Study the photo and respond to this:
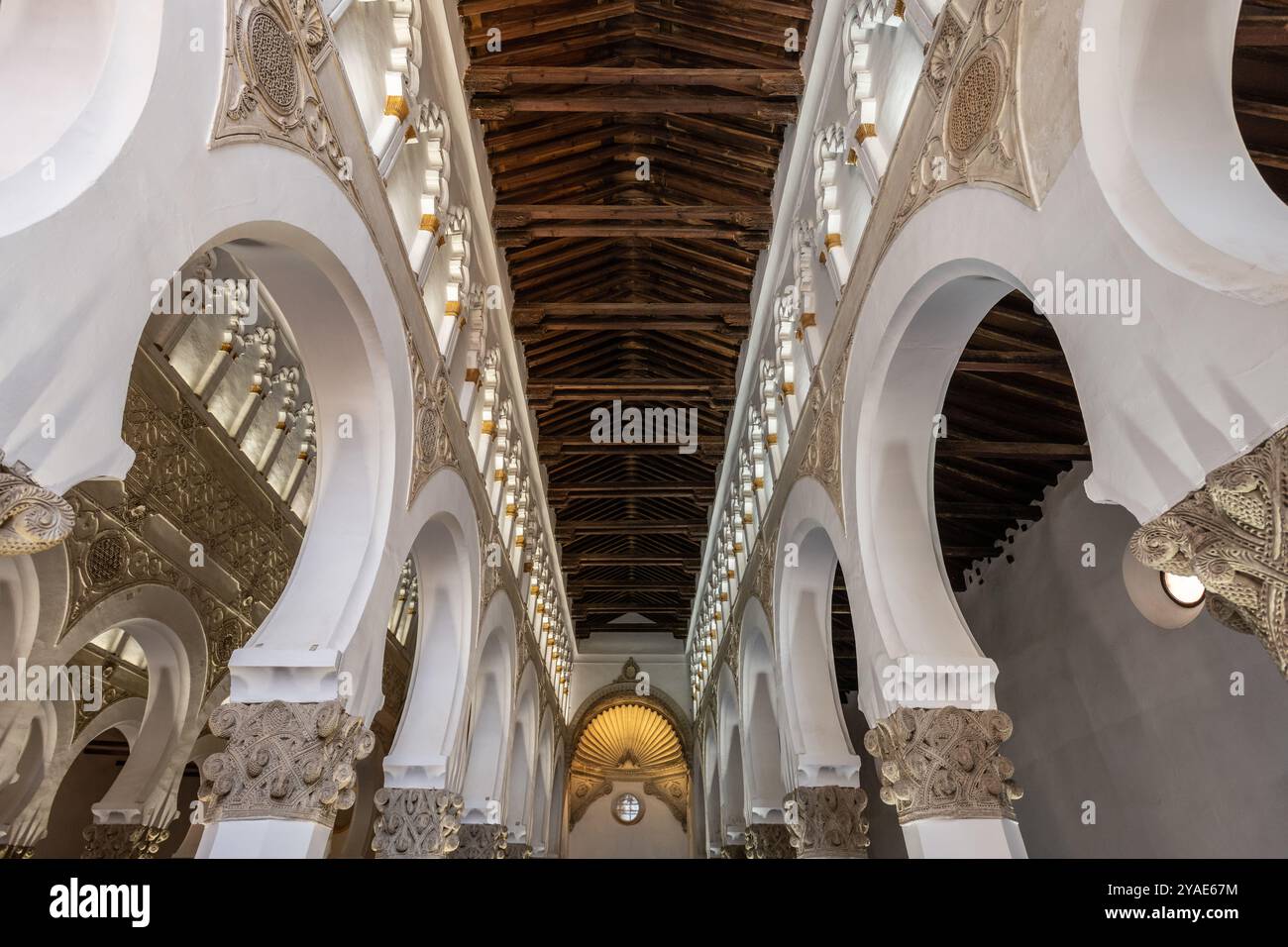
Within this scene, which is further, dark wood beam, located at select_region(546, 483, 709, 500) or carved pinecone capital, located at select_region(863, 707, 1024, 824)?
dark wood beam, located at select_region(546, 483, 709, 500)

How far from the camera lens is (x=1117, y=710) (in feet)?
27.9

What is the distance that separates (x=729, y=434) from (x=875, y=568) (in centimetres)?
824

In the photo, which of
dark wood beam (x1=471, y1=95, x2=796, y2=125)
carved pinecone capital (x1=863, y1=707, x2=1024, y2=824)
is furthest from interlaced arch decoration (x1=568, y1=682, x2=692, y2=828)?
carved pinecone capital (x1=863, y1=707, x2=1024, y2=824)

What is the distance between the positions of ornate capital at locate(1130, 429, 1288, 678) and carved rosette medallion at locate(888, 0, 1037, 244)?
1482 mm

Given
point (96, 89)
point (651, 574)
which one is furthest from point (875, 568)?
point (651, 574)

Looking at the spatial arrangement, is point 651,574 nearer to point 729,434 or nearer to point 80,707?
point 729,434

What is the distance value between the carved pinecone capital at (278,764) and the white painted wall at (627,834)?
20.1m

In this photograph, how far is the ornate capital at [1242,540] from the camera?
231cm

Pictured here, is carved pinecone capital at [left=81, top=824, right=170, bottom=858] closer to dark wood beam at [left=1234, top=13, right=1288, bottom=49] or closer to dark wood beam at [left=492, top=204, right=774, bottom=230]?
dark wood beam at [left=492, top=204, right=774, bottom=230]

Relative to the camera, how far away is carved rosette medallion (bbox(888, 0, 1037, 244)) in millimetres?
3691

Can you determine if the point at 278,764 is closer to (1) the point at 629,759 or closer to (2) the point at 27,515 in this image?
(2) the point at 27,515

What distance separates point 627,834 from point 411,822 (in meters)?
18.1

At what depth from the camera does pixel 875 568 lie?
5262mm

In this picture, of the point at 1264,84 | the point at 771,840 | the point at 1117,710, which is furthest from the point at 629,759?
the point at 1264,84
